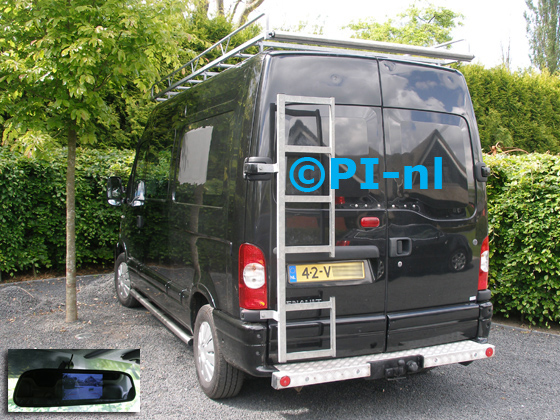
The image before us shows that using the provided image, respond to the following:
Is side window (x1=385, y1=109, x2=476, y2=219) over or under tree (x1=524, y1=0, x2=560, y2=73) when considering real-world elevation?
under

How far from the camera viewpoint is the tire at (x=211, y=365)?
12.1 feet

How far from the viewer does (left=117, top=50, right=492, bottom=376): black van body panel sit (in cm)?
333

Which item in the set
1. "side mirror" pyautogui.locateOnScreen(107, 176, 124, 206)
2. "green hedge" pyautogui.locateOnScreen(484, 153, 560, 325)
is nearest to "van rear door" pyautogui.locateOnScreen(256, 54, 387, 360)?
"green hedge" pyautogui.locateOnScreen(484, 153, 560, 325)

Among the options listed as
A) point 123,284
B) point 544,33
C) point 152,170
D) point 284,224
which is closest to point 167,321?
point 152,170

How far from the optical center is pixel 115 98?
34.0ft

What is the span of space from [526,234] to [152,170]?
4.24 m

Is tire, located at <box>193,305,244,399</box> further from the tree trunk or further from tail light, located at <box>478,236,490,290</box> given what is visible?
the tree trunk

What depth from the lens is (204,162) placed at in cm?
409

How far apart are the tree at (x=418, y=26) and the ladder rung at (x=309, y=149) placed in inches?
926

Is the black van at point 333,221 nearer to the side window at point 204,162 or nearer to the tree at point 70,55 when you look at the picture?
the side window at point 204,162

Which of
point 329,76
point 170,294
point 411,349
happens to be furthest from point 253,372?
point 329,76

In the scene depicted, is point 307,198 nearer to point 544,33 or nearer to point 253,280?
point 253,280

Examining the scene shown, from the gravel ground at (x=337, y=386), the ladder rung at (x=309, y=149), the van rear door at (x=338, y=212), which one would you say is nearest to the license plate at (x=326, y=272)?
the van rear door at (x=338, y=212)

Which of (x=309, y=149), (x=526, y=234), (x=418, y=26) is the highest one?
(x=418, y=26)
